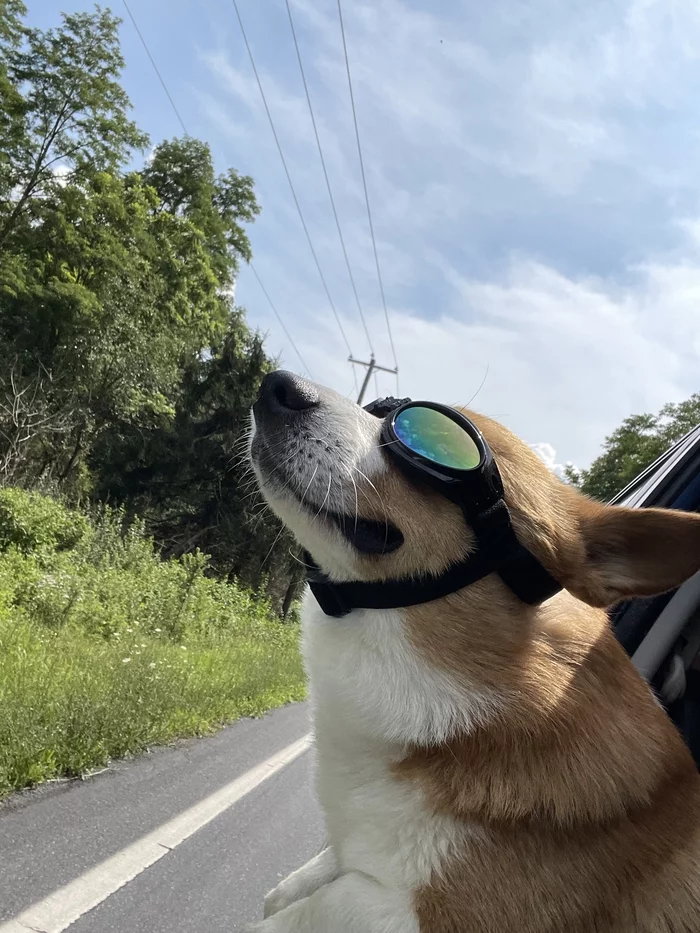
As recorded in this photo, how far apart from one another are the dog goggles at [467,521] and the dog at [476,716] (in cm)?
2

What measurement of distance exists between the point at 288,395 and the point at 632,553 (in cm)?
105

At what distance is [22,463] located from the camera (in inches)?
901

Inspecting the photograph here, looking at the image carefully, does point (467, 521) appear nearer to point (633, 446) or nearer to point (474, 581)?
point (474, 581)

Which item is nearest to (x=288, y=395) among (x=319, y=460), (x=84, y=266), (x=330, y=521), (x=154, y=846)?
(x=319, y=460)

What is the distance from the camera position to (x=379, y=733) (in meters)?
1.76

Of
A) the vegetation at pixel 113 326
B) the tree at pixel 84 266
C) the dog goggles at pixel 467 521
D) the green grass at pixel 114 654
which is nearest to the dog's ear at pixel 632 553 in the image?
the dog goggles at pixel 467 521

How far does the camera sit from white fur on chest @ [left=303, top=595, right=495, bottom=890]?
1583mm

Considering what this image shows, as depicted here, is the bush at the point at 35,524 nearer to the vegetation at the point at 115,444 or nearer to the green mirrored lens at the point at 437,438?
the vegetation at the point at 115,444

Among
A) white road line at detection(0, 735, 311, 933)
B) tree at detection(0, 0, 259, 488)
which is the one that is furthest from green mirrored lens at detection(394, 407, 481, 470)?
tree at detection(0, 0, 259, 488)

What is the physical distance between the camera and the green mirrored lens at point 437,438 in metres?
1.89

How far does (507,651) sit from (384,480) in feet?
1.87

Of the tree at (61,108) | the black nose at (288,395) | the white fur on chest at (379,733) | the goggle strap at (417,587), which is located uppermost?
the tree at (61,108)

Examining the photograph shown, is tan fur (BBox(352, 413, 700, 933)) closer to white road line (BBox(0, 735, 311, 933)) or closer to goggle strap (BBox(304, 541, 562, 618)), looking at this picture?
goggle strap (BBox(304, 541, 562, 618))

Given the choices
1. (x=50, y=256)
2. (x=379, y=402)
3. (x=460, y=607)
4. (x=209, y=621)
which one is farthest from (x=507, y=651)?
(x=50, y=256)
